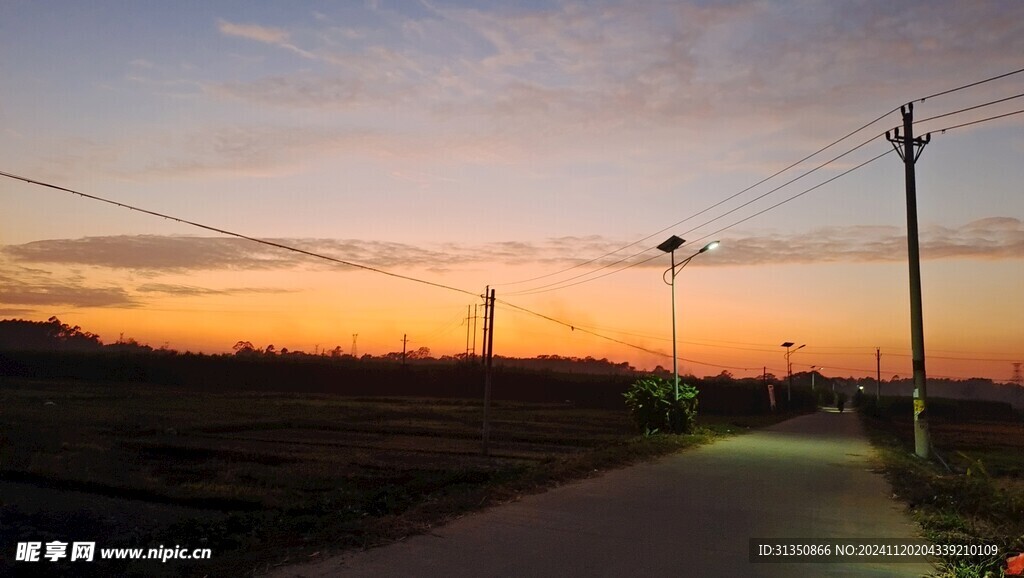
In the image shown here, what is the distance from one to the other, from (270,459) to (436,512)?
438 inches

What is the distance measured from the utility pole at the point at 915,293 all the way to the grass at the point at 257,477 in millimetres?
6590

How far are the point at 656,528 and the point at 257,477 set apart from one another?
9.76 m

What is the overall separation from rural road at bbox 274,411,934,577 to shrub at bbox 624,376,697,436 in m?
10.4

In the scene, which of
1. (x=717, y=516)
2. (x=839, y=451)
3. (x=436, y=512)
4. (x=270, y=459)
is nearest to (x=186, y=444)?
(x=270, y=459)

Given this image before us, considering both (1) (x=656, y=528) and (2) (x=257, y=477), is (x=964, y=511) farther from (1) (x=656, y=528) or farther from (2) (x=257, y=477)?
(2) (x=257, y=477)

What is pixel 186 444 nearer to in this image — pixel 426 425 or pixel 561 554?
pixel 426 425

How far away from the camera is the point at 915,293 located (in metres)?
18.0

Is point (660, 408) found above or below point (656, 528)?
above

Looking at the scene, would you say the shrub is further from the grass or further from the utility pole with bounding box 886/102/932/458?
the utility pole with bounding box 886/102/932/458

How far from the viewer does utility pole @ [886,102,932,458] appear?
1791cm

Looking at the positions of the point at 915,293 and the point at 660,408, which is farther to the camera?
the point at 660,408

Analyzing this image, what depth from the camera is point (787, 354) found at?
72250 millimetres

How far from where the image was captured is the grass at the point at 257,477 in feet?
28.2

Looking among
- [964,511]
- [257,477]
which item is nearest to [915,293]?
[964,511]
